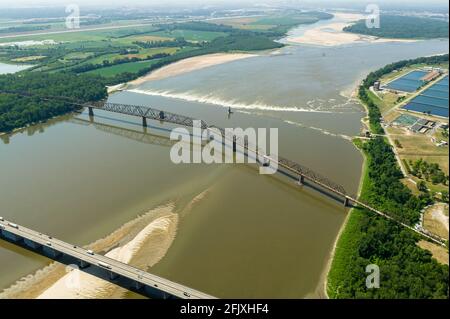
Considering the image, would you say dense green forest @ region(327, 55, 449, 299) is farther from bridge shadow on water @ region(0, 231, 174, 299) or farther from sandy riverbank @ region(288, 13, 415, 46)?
sandy riverbank @ region(288, 13, 415, 46)

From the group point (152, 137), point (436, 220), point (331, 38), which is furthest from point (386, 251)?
point (331, 38)

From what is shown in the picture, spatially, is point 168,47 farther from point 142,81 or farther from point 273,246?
point 273,246

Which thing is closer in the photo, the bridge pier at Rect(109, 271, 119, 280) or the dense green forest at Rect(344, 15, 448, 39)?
the bridge pier at Rect(109, 271, 119, 280)

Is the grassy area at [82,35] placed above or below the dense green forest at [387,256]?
above

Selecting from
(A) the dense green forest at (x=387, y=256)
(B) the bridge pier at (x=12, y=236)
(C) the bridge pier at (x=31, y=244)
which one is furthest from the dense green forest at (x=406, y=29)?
(B) the bridge pier at (x=12, y=236)

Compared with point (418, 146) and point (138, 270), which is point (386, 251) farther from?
point (418, 146)

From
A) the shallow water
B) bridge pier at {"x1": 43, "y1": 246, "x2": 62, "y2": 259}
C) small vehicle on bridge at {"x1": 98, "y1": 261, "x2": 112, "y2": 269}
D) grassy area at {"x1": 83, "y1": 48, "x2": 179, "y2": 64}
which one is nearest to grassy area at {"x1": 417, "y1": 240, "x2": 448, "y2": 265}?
the shallow water

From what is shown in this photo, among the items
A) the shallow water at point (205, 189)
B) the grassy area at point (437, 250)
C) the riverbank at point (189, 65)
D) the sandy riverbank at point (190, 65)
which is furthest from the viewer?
the sandy riverbank at point (190, 65)

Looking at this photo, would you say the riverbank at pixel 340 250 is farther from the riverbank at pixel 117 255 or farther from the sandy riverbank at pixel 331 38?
the sandy riverbank at pixel 331 38
